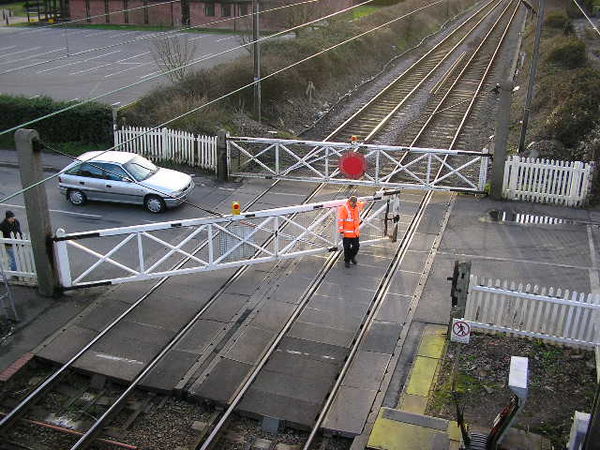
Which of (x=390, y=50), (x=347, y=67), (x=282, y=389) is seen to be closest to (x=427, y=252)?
(x=282, y=389)

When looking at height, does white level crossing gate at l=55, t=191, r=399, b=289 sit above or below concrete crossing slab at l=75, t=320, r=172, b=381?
above

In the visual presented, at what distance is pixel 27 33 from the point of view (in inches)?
1927

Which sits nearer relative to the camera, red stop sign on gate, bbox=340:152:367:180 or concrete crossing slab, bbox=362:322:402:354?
concrete crossing slab, bbox=362:322:402:354

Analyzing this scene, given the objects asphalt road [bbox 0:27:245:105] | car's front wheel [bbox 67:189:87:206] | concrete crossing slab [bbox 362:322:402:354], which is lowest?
concrete crossing slab [bbox 362:322:402:354]

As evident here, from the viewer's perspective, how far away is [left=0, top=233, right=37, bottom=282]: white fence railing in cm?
1302

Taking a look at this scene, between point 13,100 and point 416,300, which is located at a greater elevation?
point 13,100

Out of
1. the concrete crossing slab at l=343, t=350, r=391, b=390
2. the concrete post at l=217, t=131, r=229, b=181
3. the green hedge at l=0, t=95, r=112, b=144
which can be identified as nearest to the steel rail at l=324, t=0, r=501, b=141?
the concrete post at l=217, t=131, r=229, b=181

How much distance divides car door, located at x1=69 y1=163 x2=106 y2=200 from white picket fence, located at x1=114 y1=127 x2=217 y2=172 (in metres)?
2.67

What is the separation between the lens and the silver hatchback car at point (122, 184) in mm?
17297

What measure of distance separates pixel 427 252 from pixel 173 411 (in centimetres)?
729

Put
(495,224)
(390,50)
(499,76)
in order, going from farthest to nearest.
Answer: (390,50)
(499,76)
(495,224)

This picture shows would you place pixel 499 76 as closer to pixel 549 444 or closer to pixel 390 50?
pixel 390 50

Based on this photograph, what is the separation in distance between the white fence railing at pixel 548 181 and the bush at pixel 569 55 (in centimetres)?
1531

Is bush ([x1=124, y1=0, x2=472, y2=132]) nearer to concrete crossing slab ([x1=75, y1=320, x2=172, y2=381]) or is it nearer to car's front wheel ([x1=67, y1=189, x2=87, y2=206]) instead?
car's front wheel ([x1=67, y1=189, x2=87, y2=206])
